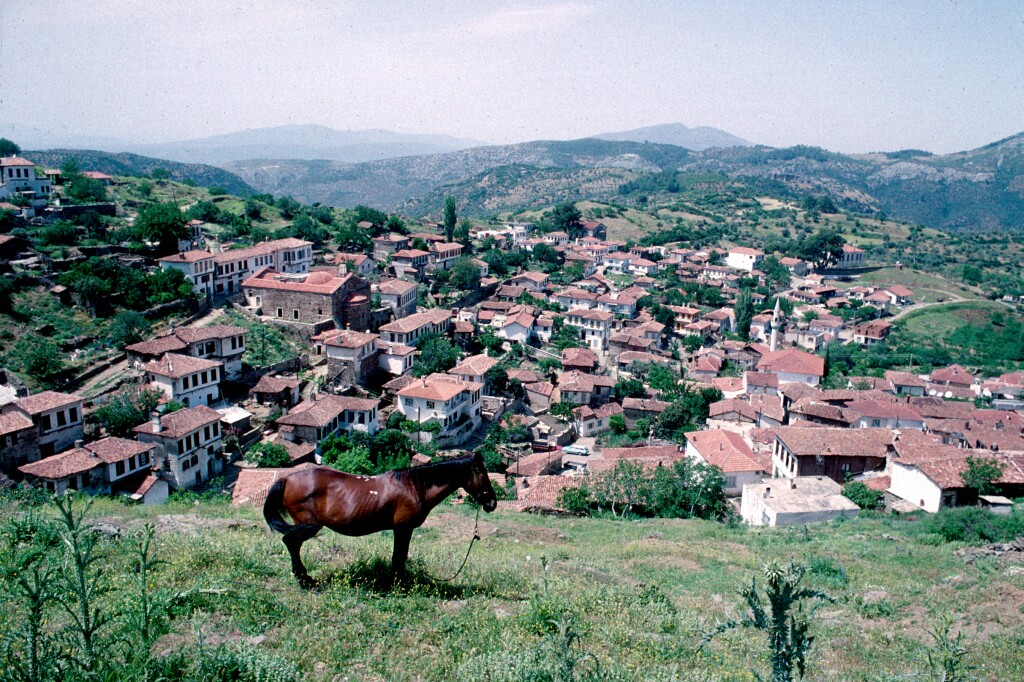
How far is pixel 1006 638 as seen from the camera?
367 inches

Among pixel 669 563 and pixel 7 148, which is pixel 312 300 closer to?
pixel 669 563

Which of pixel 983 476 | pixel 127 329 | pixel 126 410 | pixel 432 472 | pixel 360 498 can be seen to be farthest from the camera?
pixel 127 329

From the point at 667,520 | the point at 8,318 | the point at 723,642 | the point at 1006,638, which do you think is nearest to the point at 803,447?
the point at 667,520

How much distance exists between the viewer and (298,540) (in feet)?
22.3

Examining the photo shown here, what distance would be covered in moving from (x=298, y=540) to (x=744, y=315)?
61.8 metres

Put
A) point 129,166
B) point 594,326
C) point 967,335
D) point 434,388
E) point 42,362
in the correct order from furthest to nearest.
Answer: point 129,166 < point 967,335 < point 594,326 < point 434,388 < point 42,362

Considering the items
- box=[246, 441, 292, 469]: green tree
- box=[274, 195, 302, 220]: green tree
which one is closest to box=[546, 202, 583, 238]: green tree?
box=[274, 195, 302, 220]: green tree

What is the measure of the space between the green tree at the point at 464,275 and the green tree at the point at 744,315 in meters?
26.6

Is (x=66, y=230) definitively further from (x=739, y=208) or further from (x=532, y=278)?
(x=739, y=208)

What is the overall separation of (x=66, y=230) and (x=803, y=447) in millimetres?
44647

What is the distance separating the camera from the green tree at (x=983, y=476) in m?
23.2

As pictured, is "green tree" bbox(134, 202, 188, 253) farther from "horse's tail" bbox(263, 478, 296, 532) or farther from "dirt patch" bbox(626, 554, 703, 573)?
"horse's tail" bbox(263, 478, 296, 532)

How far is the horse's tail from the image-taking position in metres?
6.72

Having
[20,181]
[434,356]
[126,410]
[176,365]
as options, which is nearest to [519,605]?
[126,410]
